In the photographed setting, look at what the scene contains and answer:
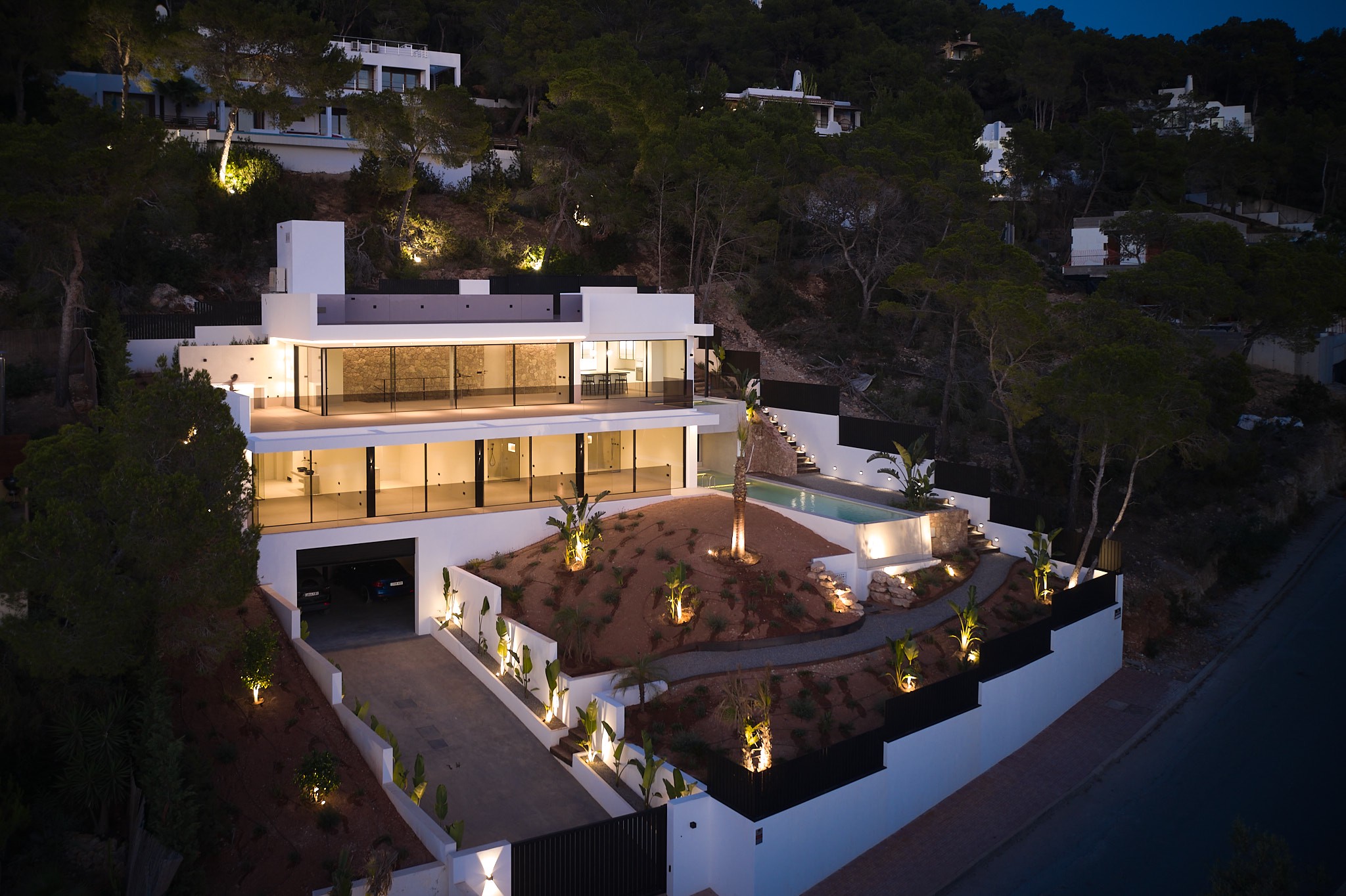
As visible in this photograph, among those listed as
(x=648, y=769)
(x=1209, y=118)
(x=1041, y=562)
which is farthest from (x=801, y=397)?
(x=1209, y=118)

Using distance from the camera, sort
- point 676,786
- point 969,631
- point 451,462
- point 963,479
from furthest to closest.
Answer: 1. point 963,479
2. point 451,462
3. point 969,631
4. point 676,786

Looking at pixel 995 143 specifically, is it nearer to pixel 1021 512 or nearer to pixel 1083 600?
pixel 1021 512

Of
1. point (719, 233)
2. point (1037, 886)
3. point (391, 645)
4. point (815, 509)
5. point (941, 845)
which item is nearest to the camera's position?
point (1037, 886)

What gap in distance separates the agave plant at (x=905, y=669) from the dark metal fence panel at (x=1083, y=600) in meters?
3.17

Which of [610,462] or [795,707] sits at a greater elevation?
[610,462]

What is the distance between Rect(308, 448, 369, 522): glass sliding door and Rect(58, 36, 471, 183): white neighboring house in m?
19.5

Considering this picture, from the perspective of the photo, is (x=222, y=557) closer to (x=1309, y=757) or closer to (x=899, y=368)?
(x=1309, y=757)

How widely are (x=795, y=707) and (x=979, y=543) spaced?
10432 mm

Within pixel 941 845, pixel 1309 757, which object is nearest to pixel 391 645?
pixel 941 845

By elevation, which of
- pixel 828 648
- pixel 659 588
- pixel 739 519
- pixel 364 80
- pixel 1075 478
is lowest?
pixel 828 648

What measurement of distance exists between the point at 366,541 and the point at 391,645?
2.27 metres

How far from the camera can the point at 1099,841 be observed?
1644 cm

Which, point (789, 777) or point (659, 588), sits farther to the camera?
point (659, 588)

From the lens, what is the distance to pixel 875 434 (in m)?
29.8
